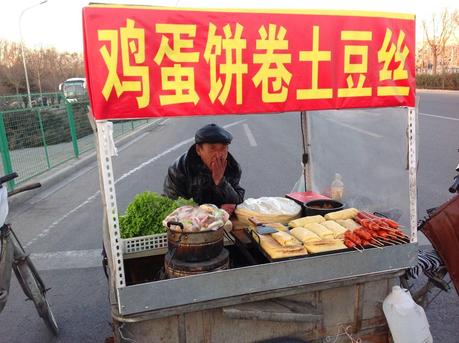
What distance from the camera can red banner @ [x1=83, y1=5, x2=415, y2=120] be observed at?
1.63 m

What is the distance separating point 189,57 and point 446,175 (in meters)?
6.83

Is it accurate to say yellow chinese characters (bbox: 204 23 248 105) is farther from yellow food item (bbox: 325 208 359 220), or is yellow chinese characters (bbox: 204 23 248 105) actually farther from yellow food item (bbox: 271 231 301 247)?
yellow food item (bbox: 325 208 359 220)

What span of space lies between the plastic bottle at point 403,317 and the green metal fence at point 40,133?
7193mm

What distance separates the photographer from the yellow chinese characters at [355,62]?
6.41 feet

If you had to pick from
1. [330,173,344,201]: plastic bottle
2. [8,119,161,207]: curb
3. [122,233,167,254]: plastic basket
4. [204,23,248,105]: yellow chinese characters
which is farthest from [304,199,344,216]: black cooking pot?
[8,119,161,207]: curb

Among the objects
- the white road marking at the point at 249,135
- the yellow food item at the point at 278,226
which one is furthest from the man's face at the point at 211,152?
the white road marking at the point at 249,135

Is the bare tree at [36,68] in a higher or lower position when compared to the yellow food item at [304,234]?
higher

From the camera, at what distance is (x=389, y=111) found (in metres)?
2.56

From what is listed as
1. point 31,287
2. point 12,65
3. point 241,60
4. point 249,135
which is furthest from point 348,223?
point 12,65

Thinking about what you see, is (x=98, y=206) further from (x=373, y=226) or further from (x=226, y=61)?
(x=226, y=61)

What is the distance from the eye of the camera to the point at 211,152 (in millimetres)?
3441

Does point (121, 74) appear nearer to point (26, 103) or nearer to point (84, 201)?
point (84, 201)

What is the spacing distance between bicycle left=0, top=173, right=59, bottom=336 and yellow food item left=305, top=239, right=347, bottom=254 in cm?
214

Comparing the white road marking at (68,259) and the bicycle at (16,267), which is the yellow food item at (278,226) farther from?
the white road marking at (68,259)
